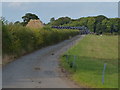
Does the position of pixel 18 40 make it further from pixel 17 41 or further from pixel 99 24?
pixel 99 24

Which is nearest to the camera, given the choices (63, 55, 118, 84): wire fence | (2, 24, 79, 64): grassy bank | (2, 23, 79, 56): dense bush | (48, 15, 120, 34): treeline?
(63, 55, 118, 84): wire fence

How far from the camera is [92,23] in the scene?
572 ft

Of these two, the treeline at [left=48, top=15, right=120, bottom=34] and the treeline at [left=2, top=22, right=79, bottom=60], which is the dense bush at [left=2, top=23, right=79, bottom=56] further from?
the treeline at [left=48, top=15, right=120, bottom=34]

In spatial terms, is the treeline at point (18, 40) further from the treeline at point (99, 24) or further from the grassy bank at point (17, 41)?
the treeline at point (99, 24)

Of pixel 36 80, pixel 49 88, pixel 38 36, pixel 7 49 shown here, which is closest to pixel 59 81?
pixel 36 80

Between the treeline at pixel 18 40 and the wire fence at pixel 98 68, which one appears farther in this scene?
the treeline at pixel 18 40

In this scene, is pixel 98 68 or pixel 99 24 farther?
pixel 99 24

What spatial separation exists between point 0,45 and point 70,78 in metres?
8.03

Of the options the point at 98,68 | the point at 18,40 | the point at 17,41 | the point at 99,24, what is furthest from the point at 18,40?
the point at 99,24

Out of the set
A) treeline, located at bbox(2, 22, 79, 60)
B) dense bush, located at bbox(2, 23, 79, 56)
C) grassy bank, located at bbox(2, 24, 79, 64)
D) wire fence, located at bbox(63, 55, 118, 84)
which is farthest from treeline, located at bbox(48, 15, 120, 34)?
wire fence, located at bbox(63, 55, 118, 84)

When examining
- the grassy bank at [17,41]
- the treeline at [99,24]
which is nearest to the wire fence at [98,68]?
the grassy bank at [17,41]

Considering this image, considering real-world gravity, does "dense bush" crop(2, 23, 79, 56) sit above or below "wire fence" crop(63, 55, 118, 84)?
above

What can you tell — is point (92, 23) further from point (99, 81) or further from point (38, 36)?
point (99, 81)

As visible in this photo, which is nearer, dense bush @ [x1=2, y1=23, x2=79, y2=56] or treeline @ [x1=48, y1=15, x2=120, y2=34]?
Result: dense bush @ [x1=2, y1=23, x2=79, y2=56]
